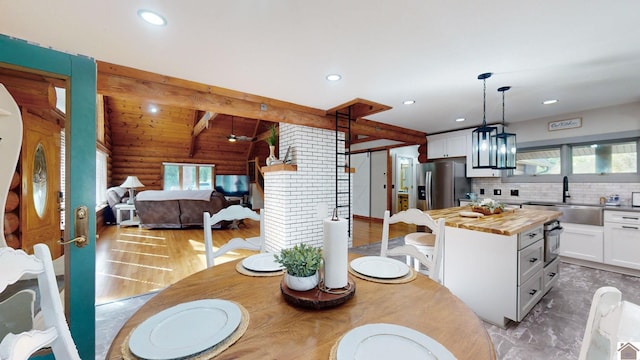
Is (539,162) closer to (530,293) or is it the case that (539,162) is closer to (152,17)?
(530,293)

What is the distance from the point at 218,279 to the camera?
3.82 ft

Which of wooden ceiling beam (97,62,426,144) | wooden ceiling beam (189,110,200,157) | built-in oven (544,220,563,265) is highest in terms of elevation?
wooden ceiling beam (189,110,200,157)

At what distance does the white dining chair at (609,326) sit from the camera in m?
0.46

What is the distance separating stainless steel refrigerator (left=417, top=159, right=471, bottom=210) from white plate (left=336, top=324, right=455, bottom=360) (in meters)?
4.48

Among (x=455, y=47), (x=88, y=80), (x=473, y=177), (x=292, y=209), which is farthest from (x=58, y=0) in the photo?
(x=473, y=177)

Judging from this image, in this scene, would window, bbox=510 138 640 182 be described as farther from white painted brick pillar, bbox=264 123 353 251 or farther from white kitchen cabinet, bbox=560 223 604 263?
white painted brick pillar, bbox=264 123 353 251

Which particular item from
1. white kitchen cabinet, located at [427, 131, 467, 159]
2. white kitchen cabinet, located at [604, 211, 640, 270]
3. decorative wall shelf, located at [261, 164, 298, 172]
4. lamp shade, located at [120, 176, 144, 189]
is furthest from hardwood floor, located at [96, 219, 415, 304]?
white kitchen cabinet, located at [604, 211, 640, 270]

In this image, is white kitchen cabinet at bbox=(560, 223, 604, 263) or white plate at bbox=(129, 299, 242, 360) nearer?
white plate at bbox=(129, 299, 242, 360)

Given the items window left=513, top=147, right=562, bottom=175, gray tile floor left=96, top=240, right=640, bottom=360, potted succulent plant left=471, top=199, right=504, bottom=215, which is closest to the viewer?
gray tile floor left=96, top=240, right=640, bottom=360

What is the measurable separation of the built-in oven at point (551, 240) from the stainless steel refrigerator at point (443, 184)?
208 cm

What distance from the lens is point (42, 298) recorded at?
717 mm

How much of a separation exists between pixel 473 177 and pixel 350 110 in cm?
295

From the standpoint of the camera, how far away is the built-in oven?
238 centimetres

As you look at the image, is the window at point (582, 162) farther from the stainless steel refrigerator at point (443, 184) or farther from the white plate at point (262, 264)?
the white plate at point (262, 264)
